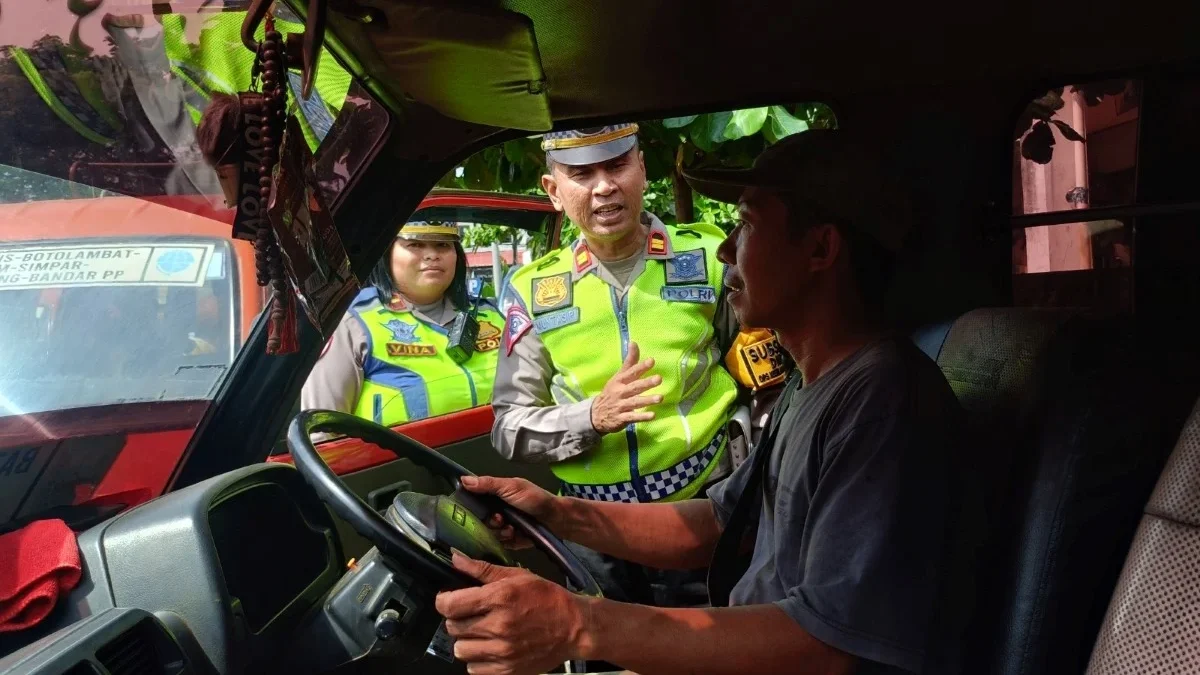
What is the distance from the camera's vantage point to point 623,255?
9.61 feet

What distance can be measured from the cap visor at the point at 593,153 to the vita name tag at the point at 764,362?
2.37 feet

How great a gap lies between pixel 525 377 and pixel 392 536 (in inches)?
54.9

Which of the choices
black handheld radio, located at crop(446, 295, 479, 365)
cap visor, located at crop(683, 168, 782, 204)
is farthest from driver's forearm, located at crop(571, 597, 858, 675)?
black handheld radio, located at crop(446, 295, 479, 365)

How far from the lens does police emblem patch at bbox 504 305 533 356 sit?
9.46 feet

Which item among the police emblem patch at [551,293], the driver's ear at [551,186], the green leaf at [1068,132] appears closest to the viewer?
the green leaf at [1068,132]

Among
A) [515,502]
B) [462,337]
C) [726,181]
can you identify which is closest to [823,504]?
[726,181]

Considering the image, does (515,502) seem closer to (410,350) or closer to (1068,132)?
(1068,132)

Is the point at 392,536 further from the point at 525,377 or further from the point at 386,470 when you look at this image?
the point at 386,470

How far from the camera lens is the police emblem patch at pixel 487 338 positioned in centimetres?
385

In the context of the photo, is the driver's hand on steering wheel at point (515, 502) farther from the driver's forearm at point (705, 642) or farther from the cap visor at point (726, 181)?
the cap visor at point (726, 181)

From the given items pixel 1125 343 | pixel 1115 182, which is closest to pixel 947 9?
pixel 1115 182

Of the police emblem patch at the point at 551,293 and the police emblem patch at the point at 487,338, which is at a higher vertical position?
the police emblem patch at the point at 551,293

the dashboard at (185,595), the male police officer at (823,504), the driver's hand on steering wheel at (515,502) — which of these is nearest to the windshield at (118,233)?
the dashboard at (185,595)

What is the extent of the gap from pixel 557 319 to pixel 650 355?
1.03 ft
